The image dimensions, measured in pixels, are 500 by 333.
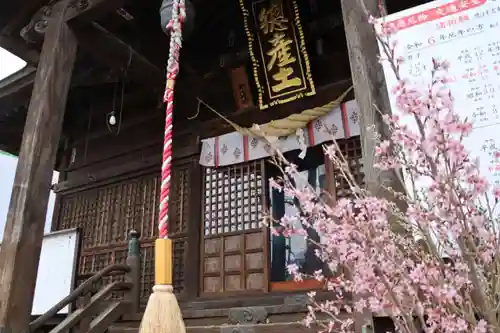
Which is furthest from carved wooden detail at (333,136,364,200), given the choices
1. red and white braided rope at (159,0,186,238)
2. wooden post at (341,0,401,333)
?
red and white braided rope at (159,0,186,238)

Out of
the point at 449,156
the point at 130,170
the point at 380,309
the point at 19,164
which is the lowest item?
the point at 380,309

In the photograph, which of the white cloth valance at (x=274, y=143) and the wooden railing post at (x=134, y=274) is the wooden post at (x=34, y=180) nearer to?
the wooden railing post at (x=134, y=274)

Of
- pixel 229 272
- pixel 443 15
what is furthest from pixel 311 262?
pixel 443 15

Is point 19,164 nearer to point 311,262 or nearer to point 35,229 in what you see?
point 35,229

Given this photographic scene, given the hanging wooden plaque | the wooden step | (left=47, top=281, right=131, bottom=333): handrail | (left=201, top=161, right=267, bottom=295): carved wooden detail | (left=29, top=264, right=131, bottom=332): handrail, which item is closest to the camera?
(left=29, top=264, right=131, bottom=332): handrail

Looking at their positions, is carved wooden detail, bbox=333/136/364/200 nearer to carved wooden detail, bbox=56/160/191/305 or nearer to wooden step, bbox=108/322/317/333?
wooden step, bbox=108/322/317/333

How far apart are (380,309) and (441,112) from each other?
0.84 m

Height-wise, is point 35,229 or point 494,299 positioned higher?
point 35,229

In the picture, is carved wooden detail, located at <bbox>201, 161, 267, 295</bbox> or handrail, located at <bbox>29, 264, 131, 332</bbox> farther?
carved wooden detail, located at <bbox>201, 161, 267, 295</bbox>

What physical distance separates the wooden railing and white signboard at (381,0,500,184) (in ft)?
13.5

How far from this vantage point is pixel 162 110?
7.76 m

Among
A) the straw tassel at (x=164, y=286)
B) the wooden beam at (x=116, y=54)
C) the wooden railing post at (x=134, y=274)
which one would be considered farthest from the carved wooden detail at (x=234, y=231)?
the straw tassel at (x=164, y=286)

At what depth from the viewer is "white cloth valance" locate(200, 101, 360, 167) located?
5.85 metres

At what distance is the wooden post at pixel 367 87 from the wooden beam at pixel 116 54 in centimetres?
336
